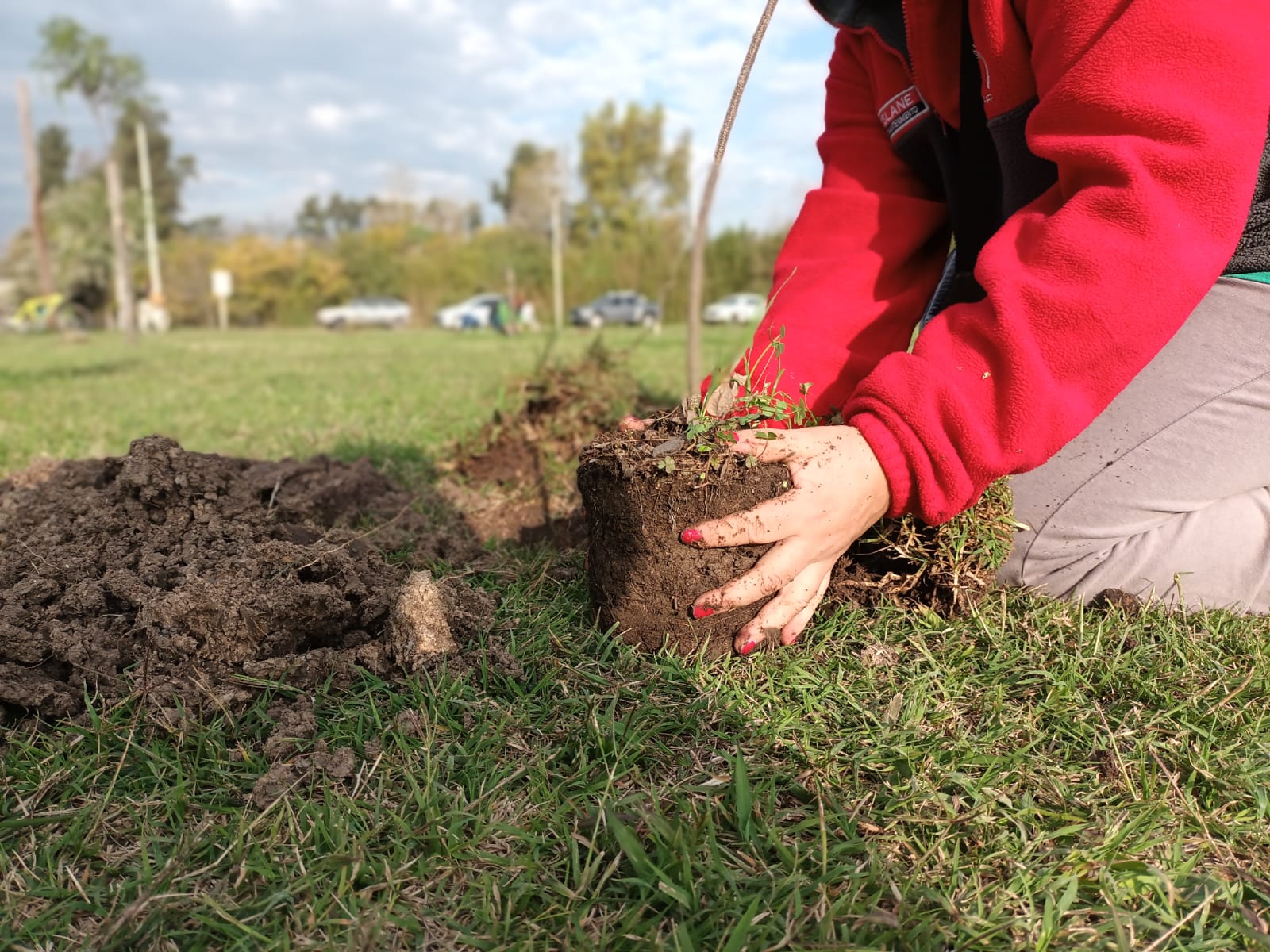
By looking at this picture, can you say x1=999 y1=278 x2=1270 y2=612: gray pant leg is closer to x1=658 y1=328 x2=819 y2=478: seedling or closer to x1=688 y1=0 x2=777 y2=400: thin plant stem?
x1=658 y1=328 x2=819 y2=478: seedling

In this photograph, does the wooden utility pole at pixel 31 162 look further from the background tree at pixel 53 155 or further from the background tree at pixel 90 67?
the background tree at pixel 53 155

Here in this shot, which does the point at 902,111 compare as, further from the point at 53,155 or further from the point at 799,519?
the point at 53,155

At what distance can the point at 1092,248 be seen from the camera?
1.43m

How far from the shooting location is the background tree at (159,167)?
51.8 metres

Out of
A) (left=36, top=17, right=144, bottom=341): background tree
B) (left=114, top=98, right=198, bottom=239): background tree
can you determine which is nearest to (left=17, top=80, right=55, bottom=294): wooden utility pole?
(left=36, top=17, right=144, bottom=341): background tree

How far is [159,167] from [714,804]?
218 ft

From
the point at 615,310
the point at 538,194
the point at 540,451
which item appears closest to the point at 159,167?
the point at 538,194

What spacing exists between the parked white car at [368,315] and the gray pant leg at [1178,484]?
37.1 meters

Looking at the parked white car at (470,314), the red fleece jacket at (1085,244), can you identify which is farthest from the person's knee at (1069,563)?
the parked white car at (470,314)

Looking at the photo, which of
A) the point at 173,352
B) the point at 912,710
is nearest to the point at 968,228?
the point at 912,710

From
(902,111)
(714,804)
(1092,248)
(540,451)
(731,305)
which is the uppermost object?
(731,305)

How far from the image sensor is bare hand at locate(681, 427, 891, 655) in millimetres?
1531

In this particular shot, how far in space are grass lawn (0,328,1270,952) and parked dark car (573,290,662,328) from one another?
30.2m

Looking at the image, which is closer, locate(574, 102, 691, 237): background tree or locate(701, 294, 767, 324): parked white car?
locate(701, 294, 767, 324): parked white car
